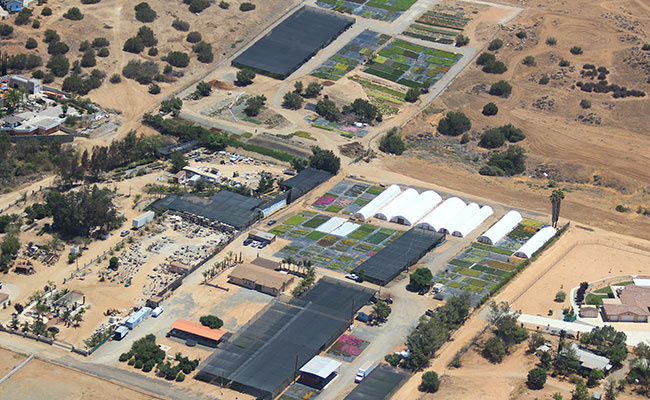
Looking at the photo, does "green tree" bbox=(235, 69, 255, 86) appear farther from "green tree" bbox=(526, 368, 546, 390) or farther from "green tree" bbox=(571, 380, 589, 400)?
"green tree" bbox=(571, 380, 589, 400)

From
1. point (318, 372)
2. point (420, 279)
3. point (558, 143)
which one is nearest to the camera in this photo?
point (318, 372)

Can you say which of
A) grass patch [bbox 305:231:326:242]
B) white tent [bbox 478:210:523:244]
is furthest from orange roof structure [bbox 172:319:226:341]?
white tent [bbox 478:210:523:244]

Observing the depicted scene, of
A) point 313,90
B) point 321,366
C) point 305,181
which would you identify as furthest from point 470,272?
point 313,90

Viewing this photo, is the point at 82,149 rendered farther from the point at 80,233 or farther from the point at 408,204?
the point at 408,204

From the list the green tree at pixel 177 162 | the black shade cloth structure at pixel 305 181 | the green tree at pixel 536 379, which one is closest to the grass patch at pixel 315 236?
the black shade cloth structure at pixel 305 181

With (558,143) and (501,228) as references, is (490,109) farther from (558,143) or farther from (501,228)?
(501,228)
